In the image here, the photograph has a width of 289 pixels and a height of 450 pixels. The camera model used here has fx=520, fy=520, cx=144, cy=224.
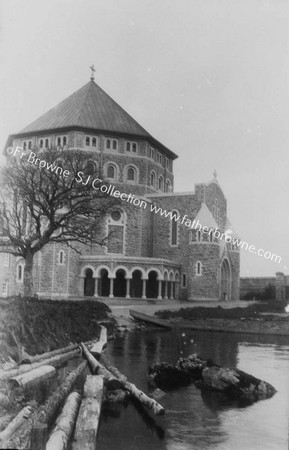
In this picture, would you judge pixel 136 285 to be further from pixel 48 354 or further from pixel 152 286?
pixel 48 354

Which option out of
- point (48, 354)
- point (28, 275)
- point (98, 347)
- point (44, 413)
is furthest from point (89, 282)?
point (44, 413)

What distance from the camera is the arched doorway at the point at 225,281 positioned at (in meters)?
44.5

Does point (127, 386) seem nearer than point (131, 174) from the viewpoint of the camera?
Yes

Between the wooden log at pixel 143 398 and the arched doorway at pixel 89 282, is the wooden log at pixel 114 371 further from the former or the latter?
the arched doorway at pixel 89 282

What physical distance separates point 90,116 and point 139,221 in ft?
33.6

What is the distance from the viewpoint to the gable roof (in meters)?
44.4

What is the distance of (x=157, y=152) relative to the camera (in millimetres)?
48312

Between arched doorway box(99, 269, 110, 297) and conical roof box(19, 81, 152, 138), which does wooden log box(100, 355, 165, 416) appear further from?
conical roof box(19, 81, 152, 138)

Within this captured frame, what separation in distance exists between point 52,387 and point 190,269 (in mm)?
32458

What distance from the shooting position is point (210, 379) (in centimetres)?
1252

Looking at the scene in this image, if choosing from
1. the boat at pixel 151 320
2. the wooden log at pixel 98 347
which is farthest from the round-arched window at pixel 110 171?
the wooden log at pixel 98 347

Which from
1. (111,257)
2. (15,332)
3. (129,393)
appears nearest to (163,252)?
(111,257)

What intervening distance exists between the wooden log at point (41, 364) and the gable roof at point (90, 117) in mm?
30689

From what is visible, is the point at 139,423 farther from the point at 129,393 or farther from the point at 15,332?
the point at 15,332
